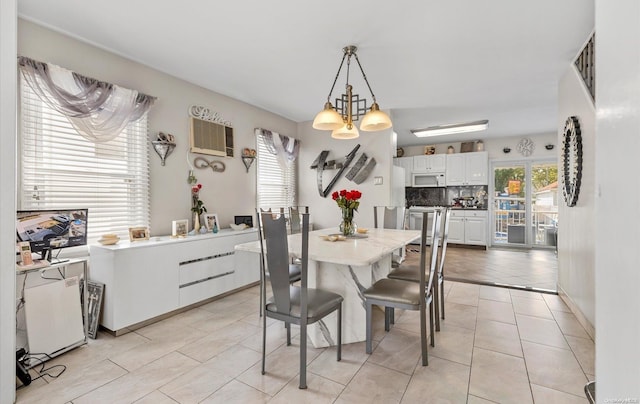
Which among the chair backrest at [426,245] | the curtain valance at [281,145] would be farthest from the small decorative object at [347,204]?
the curtain valance at [281,145]

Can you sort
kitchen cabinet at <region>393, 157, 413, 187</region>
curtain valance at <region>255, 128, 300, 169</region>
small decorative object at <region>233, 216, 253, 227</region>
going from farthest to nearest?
kitchen cabinet at <region>393, 157, 413, 187</region>
curtain valance at <region>255, 128, 300, 169</region>
small decorative object at <region>233, 216, 253, 227</region>

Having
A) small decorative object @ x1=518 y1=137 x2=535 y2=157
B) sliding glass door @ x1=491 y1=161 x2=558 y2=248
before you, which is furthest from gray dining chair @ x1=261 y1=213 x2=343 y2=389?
small decorative object @ x1=518 y1=137 x2=535 y2=157

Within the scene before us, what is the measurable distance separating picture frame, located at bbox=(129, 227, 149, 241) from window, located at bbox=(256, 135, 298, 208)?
1802 millimetres

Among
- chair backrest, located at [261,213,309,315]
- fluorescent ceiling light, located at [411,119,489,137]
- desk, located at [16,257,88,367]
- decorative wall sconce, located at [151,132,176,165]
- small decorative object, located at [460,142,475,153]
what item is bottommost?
desk, located at [16,257,88,367]

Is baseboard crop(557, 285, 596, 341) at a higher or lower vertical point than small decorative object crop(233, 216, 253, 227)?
lower

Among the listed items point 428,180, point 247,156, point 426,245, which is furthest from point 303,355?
point 428,180

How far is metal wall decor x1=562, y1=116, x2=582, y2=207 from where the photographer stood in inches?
105

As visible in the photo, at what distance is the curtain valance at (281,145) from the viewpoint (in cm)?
449

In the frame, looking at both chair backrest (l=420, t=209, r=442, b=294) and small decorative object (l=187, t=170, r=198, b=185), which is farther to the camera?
small decorative object (l=187, t=170, r=198, b=185)

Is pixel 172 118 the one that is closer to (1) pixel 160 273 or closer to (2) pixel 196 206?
(2) pixel 196 206

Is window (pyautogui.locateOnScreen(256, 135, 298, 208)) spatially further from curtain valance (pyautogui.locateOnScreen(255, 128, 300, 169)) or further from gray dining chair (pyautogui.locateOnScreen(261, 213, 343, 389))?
gray dining chair (pyautogui.locateOnScreen(261, 213, 343, 389))

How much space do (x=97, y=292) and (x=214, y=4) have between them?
96.1 inches

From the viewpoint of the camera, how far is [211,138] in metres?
3.64

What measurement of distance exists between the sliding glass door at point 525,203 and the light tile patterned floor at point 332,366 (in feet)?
14.3
